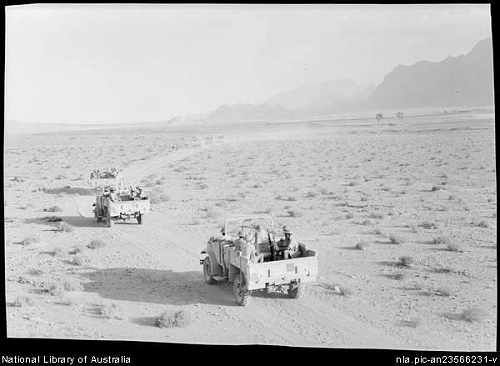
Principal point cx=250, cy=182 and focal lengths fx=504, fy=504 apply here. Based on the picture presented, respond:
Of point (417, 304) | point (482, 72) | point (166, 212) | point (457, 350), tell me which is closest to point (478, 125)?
Answer: point (482, 72)

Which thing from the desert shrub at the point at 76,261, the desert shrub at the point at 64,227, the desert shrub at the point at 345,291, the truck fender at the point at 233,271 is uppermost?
the desert shrub at the point at 64,227

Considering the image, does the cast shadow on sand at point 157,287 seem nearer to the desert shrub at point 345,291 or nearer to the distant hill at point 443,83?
the desert shrub at point 345,291

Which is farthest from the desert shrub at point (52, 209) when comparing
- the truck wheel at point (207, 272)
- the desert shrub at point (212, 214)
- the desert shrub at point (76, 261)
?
the truck wheel at point (207, 272)

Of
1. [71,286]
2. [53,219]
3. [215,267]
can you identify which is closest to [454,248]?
[215,267]

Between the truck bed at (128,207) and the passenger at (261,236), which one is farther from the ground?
the truck bed at (128,207)

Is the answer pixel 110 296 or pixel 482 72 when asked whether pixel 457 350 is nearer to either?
pixel 482 72

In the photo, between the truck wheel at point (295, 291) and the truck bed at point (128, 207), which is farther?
the truck bed at point (128, 207)

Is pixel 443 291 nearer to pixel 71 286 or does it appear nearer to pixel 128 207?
pixel 71 286

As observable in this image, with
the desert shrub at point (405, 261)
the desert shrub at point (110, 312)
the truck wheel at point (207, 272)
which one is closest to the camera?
the desert shrub at point (110, 312)
